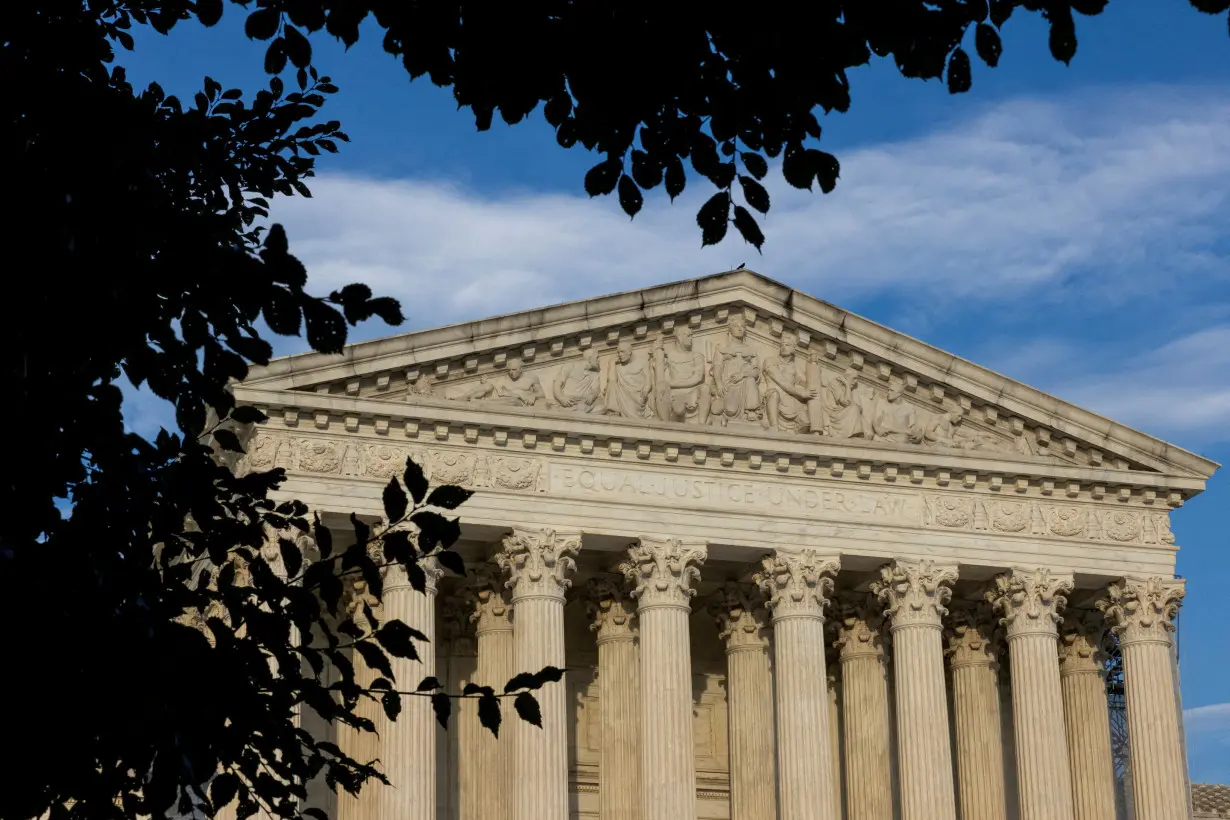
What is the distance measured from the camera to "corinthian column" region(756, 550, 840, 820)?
3275cm

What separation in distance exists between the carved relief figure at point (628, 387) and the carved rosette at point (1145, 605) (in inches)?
387

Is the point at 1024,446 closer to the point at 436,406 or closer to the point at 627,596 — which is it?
the point at 627,596

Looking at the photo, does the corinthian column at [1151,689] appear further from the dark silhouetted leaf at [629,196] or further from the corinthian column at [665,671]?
the dark silhouetted leaf at [629,196]

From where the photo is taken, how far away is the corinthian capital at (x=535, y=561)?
32156 mm

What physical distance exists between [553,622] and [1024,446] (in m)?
9.98

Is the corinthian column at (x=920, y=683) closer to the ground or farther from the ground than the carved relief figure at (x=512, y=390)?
closer to the ground

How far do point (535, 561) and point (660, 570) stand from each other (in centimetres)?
225

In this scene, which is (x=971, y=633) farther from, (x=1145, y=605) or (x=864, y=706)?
(x=1145, y=605)

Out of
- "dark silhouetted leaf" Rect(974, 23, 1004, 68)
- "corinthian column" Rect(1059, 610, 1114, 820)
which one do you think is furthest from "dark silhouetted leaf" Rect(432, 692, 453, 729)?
"corinthian column" Rect(1059, 610, 1114, 820)

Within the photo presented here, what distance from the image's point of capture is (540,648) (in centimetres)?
3180

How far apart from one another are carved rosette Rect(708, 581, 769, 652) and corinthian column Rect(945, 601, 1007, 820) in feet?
14.0

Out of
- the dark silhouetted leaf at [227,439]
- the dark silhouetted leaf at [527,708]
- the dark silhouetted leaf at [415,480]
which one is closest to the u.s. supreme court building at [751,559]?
the dark silhouetted leaf at [227,439]

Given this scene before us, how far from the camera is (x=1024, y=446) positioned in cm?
3578

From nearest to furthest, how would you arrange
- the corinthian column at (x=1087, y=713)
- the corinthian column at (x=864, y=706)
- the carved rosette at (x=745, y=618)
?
the corinthian column at (x=864, y=706) → the carved rosette at (x=745, y=618) → the corinthian column at (x=1087, y=713)
